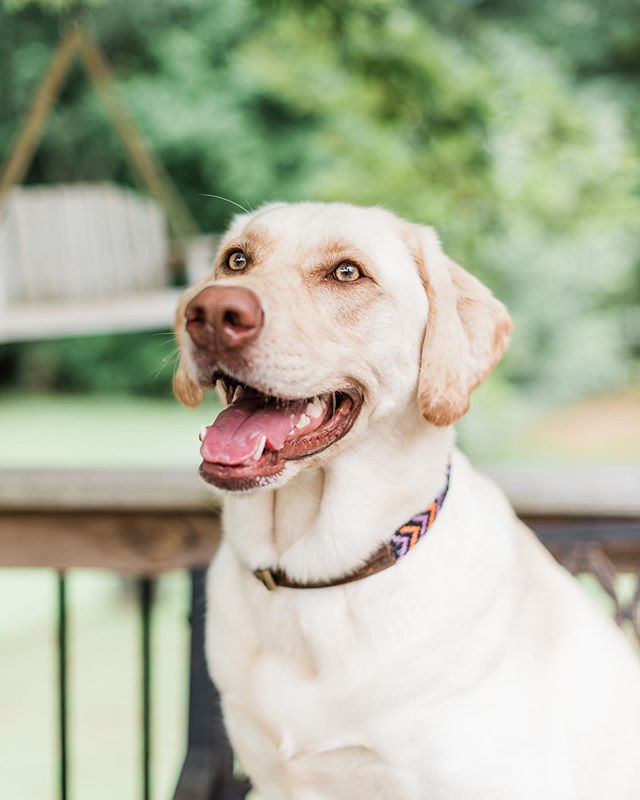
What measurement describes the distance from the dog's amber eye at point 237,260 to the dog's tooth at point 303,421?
0.31 metres

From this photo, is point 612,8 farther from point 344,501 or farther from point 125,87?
point 344,501

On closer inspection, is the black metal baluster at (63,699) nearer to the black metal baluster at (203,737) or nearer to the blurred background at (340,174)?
the black metal baluster at (203,737)

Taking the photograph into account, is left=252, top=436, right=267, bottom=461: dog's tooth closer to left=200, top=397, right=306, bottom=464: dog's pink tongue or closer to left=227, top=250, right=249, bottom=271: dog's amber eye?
left=200, top=397, right=306, bottom=464: dog's pink tongue

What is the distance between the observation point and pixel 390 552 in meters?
1.27

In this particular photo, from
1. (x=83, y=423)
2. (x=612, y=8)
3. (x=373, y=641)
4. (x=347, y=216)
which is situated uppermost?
(x=612, y=8)

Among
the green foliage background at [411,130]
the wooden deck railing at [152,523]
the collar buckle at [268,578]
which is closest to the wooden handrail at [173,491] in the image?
the wooden deck railing at [152,523]

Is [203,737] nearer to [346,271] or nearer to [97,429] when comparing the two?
[346,271]

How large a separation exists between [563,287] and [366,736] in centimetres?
964

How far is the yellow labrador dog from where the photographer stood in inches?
46.5

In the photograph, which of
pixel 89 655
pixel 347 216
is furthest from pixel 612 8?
pixel 347 216

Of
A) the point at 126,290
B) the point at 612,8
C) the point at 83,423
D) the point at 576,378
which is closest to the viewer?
the point at 126,290

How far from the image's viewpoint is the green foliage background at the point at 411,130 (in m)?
4.69

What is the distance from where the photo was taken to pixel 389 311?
1.31 meters

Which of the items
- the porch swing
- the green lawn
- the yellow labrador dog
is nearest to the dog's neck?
the yellow labrador dog
